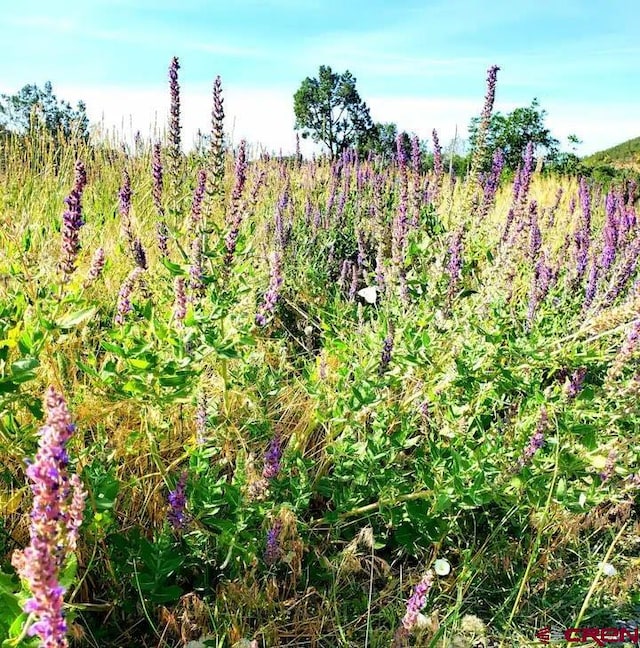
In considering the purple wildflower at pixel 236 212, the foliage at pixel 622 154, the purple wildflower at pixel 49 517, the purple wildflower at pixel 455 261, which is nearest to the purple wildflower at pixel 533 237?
the purple wildflower at pixel 455 261

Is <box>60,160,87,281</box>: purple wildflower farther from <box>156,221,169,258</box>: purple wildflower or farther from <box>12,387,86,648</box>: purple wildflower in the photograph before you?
<box>12,387,86,648</box>: purple wildflower

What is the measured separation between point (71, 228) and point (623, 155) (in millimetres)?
42213

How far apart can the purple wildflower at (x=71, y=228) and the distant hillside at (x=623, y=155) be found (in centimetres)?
3189

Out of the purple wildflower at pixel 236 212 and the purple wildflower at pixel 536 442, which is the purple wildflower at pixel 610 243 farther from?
the purple wildflower at pixel 236 212

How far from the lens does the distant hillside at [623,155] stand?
101 feet

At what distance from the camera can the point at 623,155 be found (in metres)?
37.4

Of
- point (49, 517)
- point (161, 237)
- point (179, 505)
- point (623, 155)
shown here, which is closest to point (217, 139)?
point (161, 237)

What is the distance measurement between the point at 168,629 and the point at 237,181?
55.6 inches

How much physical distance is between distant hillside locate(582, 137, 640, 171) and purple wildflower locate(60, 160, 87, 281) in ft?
105

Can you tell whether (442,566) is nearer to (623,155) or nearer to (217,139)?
(217,139)

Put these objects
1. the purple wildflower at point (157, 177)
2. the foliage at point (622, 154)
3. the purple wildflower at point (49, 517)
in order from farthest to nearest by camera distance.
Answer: the foliage at point (622, 154) → the purple wildflower at point (157, 177) → the purple wildflower at point (49, 517)

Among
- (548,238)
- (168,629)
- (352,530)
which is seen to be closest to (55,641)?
(168,629)

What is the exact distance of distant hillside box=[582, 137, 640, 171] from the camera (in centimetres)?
3086

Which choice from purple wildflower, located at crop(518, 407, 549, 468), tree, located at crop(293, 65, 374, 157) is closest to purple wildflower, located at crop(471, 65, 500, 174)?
purple wildflower, located at crop(518, 407, 549, 468)
